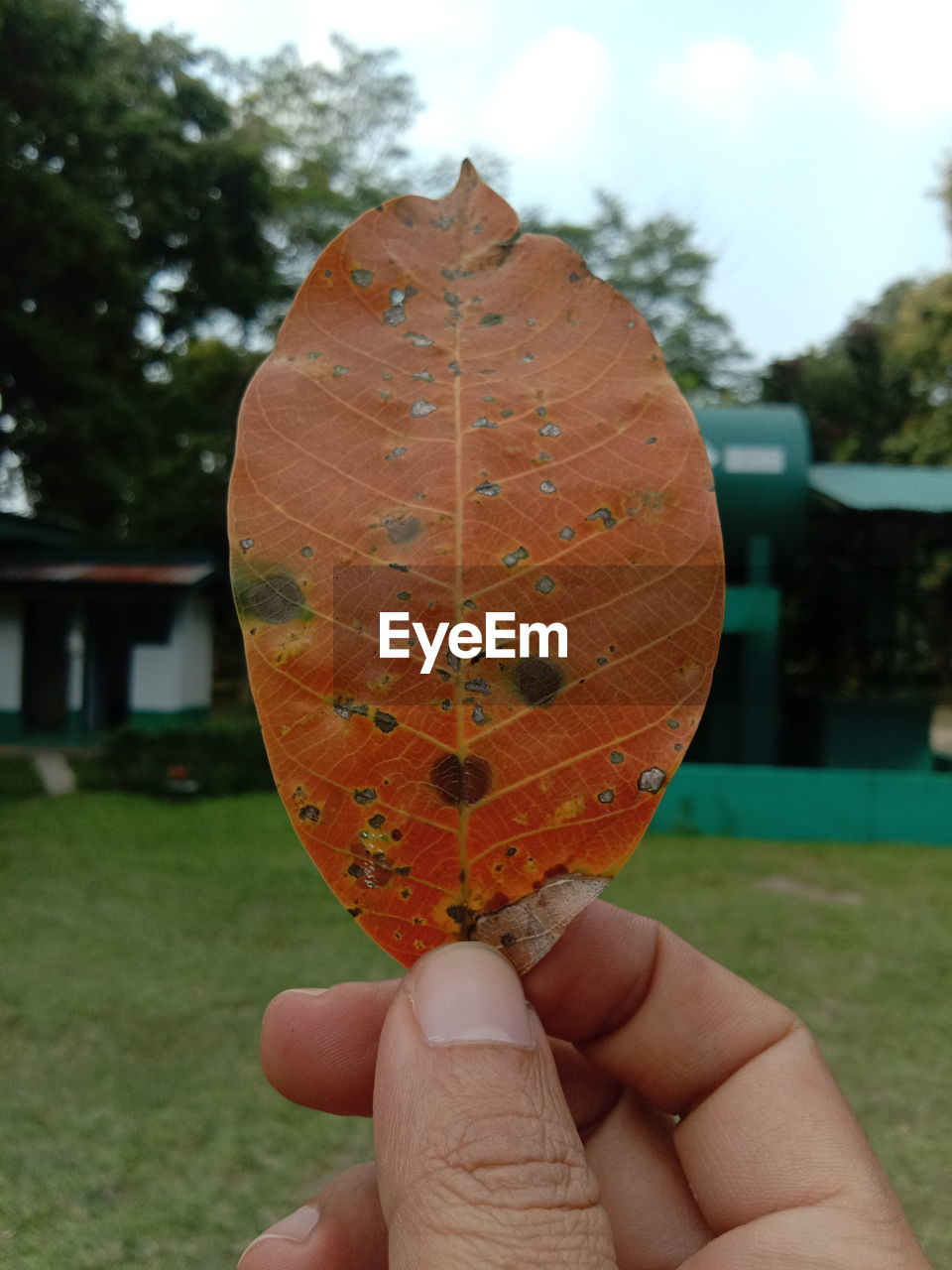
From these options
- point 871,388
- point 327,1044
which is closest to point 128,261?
point 327,1044

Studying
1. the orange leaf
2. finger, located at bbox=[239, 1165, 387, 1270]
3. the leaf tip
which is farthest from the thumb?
the leaf tip

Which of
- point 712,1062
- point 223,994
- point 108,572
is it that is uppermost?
point 108,572

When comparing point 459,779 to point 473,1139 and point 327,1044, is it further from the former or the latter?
point 327,1044

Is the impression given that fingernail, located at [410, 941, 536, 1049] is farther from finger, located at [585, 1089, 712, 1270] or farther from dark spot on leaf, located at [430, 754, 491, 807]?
finger, located at [585, 1089, 712, 1270]

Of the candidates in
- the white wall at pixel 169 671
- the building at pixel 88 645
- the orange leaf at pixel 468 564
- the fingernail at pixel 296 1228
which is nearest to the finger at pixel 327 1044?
the fingernail at pixel 296 1228

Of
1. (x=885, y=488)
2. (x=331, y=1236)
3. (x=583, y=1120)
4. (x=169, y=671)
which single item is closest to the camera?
(x=331, y=1236)

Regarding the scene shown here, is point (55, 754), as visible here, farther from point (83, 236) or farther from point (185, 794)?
point (83, 236)
